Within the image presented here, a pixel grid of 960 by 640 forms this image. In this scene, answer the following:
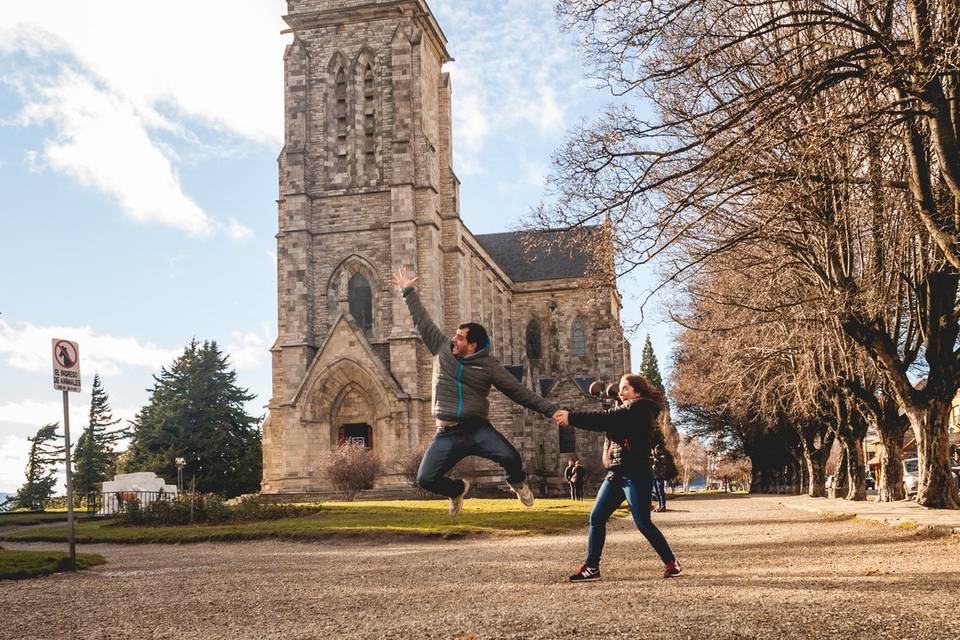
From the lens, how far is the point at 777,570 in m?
9.47

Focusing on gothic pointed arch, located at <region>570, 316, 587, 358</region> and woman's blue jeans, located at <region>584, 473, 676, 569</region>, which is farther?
gothic pointed arch, located at <region>570, 316, 587, 358</region>

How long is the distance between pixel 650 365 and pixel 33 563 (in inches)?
3411

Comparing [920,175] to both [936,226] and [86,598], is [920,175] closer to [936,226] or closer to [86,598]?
[936,226]

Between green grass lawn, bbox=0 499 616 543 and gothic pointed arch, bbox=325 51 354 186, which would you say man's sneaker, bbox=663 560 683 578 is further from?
gothic pointed arch, bbox=325 51 354 186

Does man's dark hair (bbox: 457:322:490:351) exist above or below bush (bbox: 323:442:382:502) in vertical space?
above

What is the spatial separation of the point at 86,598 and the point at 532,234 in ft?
25.1

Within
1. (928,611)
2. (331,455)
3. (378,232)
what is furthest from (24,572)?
(378,232)

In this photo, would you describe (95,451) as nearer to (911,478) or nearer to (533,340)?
(533,340)

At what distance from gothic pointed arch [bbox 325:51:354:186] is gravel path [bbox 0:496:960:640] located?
101 ft

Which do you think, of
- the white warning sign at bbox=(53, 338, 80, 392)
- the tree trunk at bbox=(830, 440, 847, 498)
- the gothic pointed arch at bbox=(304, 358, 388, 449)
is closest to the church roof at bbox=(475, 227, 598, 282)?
the gothic pointed arch at bbox=(304, 358, 388, 449)

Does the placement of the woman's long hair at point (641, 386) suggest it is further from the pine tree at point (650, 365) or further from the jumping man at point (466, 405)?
the pine tree at point (650, 365)

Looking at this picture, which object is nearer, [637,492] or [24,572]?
[637,492]

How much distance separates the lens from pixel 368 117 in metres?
43.6

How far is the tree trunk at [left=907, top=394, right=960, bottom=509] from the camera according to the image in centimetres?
1903
